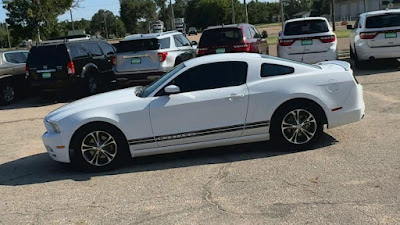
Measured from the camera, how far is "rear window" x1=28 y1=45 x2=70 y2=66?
1312 cm

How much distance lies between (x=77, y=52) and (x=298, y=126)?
8877 millimetres

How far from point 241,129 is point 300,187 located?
1523 millimetres

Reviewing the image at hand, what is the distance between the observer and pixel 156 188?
18.0ft

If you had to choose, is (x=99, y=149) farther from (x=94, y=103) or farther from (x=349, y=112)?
(x=349, y=112)

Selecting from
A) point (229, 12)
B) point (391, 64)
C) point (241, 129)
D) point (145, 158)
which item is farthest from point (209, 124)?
point (229, 12)

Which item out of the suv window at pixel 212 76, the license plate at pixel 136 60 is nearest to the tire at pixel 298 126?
the suv window at pixel 212 76

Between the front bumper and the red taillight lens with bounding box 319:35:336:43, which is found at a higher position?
the red taillight lens with bounding box 319:35:336:43

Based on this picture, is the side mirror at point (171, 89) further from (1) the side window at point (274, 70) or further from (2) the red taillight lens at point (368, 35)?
(2) the red taillight lens at point (368, 35)

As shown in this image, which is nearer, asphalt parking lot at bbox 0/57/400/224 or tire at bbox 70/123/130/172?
asphalt parking lot at bbox 0/57/400/224

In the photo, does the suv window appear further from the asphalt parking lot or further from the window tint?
the window tint

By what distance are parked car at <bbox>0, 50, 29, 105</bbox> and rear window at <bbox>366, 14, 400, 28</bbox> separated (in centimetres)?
1107

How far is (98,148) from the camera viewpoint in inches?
249

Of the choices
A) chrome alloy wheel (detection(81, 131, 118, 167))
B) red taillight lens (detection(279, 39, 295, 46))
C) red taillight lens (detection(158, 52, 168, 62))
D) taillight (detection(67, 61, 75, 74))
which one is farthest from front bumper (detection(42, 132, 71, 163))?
red taillight lens (detection(279, 39, 295, 46))

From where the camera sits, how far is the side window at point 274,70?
6.59 metres
